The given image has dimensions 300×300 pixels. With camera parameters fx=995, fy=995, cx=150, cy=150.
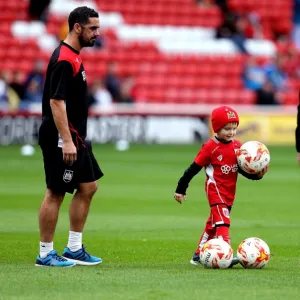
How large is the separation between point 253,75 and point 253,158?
2458 centimetres

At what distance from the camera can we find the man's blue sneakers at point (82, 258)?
8913mm

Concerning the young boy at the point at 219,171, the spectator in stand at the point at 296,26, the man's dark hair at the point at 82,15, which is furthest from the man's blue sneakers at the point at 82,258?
the spectator in stand at the point at 296,26

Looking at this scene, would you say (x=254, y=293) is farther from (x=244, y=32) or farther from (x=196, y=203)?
(x=244, y=32)

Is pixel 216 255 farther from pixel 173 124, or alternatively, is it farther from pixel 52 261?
pixel 173 124

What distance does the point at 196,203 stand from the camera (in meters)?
14.8

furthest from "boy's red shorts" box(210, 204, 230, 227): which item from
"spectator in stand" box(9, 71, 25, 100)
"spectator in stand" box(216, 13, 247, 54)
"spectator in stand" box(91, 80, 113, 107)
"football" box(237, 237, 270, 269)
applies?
"spectator in stand" box(216, 13, 247, 54)

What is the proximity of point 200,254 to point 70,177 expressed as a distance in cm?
132

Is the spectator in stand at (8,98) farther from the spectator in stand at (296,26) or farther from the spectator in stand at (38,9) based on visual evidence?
the spectator in stand at (296,26)

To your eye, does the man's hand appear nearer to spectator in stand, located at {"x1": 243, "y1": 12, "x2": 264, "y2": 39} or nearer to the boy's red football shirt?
the boy's red football shirt

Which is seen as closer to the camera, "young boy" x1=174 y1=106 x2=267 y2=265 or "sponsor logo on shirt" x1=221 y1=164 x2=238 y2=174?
"young boy" x1=174 y1=106 x2=267 y2=265

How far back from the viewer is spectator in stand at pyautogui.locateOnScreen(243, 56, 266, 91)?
33031mm

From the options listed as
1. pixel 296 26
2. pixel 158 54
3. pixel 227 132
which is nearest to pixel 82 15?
pixel 227 132

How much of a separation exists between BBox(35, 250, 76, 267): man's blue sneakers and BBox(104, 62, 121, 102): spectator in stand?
21.2 meters

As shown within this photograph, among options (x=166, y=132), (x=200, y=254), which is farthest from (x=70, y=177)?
(x=166, y=132)
